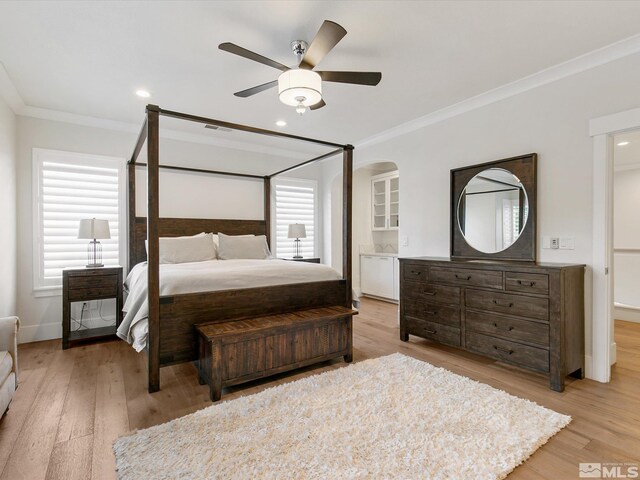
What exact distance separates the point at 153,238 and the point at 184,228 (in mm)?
2282

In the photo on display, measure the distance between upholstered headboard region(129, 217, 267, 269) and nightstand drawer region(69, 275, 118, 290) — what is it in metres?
0.43

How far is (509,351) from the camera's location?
2811 millimetres

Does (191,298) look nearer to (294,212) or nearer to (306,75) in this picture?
(306,75)

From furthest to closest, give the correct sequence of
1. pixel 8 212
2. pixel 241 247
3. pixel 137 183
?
1. pixel 241 247
2. pixel 137 183
3. pixel 8 212

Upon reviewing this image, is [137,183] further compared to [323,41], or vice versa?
[137,183]

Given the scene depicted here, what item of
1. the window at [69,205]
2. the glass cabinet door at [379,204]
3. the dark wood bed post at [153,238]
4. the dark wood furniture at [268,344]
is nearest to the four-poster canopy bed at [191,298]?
the dark wood bed post at [153,238]

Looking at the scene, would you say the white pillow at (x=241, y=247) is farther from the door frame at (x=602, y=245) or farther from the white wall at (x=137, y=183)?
the door frame at (x=602, y=245)

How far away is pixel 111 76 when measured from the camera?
299cm

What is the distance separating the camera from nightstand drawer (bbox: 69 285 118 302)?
11.6ft

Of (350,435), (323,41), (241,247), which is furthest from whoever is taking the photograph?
(241,247)

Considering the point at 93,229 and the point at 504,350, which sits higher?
the point at 93,229

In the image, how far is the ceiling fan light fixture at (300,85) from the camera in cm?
225

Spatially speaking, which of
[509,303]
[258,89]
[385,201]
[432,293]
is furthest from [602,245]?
[385,201]

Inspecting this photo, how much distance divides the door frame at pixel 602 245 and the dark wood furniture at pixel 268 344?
6.80 ft
